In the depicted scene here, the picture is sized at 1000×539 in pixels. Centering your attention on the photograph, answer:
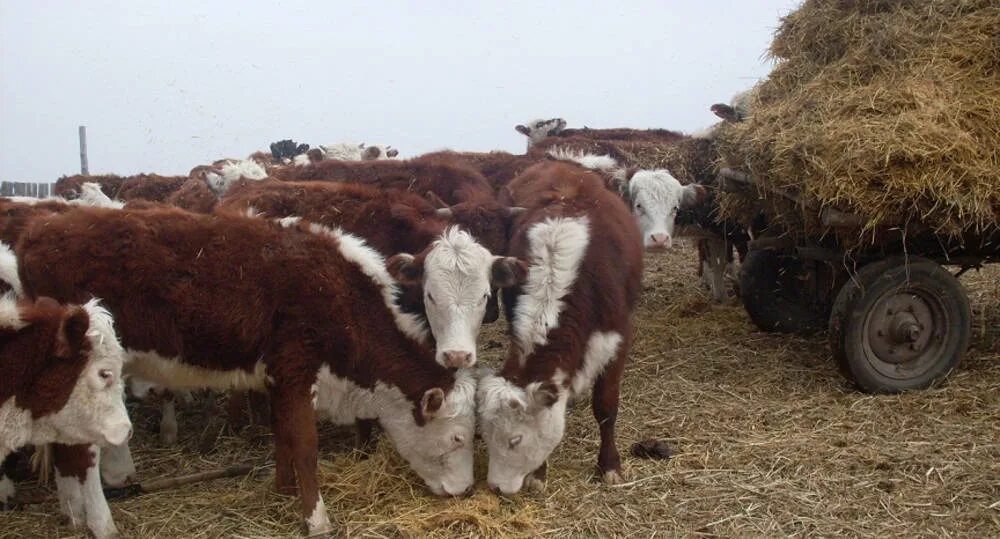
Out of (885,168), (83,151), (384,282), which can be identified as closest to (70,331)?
(384,282)

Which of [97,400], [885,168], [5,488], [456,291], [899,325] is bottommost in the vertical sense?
[5,488]

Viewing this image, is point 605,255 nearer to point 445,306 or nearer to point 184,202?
point 445,306

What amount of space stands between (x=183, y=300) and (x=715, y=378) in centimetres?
462

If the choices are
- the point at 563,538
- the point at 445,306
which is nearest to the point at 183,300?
the point at 445,306

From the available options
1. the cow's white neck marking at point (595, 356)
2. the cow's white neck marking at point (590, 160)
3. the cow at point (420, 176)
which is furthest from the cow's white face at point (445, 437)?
the cow's white neck marking at point (590, 160)

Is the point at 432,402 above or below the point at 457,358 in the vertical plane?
below

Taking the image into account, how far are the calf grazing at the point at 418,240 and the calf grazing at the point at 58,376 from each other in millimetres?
1668

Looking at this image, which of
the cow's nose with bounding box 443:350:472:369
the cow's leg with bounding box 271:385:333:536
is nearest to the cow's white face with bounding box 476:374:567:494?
the cow's nose with bounding box 443:350:472:369

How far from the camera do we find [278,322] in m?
5.02

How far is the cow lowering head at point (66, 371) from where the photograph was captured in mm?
A: 4234

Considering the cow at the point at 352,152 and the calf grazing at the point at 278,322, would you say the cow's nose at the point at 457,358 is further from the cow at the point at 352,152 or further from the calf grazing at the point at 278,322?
the cow at the point at 352,152

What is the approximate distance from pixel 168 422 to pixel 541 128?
11.3 metres

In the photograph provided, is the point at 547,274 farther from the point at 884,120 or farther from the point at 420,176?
the point at 420,176

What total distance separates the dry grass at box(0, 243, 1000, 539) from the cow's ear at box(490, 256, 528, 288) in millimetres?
1254
